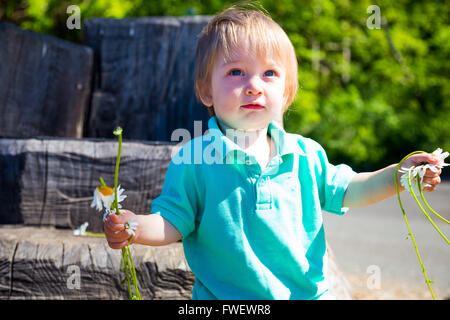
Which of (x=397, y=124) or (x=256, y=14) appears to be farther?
(x=397, y=124)

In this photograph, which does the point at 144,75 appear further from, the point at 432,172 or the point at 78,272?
the point at 432,172

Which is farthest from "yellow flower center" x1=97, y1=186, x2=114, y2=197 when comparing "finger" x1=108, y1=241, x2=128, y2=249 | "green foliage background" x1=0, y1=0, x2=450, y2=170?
"green foliage background" x1=0, y1=0, x2=450, y2=170

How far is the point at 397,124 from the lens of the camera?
9.73m

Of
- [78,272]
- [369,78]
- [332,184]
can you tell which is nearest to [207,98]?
[332,184]

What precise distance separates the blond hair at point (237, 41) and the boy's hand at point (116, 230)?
0.61 meters

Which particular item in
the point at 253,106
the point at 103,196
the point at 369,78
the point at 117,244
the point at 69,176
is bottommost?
the point at 117,244

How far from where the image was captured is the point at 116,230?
1.34 meters

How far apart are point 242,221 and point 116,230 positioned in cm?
42

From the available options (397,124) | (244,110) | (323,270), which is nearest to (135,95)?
(244,110)

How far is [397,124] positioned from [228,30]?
8.68m

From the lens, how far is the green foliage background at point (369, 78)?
8789 millimetres

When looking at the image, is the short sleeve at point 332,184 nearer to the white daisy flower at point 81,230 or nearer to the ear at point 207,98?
the ear at point 207,98

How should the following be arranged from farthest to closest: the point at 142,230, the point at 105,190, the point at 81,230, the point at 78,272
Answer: the point at 81,230 < the point at 78,272 < the point at 142,230 < the point at 105,190
